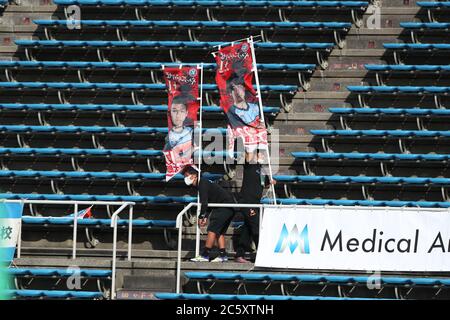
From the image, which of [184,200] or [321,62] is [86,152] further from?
[321,62]

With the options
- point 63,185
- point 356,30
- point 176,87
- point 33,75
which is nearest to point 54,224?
point 63,185

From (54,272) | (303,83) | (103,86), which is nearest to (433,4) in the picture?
(303,83)

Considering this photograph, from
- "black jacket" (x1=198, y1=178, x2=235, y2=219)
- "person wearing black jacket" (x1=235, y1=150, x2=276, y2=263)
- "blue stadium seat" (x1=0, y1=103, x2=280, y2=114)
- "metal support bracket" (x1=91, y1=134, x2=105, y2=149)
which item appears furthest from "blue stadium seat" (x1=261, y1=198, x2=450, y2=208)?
"metal support bracket" (x1=91, y1=134, x2=105, y2=149)

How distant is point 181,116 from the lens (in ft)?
54.0

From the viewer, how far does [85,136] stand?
18938 mm

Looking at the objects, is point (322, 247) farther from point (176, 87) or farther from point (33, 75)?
point (33, 75)

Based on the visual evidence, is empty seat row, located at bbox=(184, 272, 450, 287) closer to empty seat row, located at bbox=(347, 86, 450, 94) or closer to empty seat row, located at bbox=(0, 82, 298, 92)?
empty seat row, located at bbox=(347, 86, 450, 94)

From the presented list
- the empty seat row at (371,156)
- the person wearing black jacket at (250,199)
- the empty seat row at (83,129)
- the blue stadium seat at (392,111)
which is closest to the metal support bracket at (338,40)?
the blue stadium seat at (392,111)

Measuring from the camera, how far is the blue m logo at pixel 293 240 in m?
15.1

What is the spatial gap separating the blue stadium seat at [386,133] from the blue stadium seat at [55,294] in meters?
4.63

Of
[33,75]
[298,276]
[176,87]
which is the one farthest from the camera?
[33,75]

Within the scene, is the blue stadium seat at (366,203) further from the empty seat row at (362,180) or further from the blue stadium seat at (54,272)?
the blue stadium seat at (54,272)

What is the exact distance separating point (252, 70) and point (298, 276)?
3.13 m

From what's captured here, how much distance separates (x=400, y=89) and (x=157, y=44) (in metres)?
4.04
